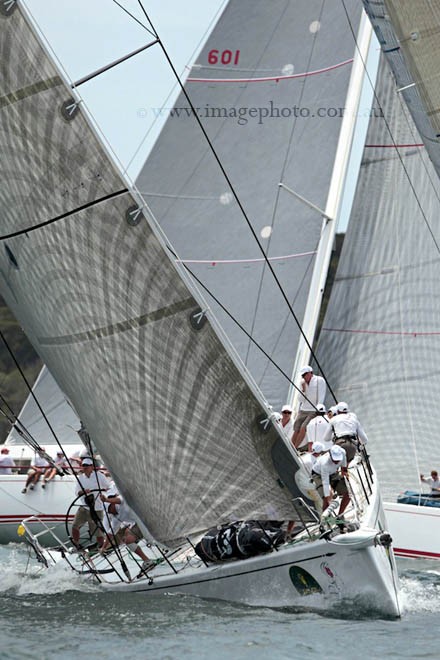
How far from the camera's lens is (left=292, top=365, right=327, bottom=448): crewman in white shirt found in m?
14.1

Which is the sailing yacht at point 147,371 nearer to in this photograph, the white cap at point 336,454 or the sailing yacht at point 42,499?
the white cap at point 336,454

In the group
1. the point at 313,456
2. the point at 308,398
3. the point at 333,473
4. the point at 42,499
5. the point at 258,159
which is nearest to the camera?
the point at 333,473

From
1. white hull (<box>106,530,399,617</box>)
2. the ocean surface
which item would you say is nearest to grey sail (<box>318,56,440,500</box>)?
the ocean surface

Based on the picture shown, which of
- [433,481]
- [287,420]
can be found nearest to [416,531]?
[433,481]

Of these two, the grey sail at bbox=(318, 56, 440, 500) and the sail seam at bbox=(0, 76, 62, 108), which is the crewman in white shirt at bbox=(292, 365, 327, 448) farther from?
the sail seam at bbox=(0, 76, 62, 108)

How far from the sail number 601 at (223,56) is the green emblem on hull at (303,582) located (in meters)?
10.3

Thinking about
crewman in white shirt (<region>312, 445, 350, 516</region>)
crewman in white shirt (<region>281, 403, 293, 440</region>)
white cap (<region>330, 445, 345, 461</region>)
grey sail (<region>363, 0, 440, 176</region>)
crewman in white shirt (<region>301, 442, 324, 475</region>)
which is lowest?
crewman in white shirt (<region>312, 445, 350, 516</region>)

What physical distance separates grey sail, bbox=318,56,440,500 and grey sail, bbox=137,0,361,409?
78 centimetres

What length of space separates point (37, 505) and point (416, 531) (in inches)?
229

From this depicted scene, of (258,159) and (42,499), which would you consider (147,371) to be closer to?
(42,499)

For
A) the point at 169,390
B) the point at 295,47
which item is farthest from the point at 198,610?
the point at 295,47

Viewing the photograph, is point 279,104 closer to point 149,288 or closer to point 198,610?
point 149,288

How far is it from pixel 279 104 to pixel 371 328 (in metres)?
3.85

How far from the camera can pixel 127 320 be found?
11.2 m
